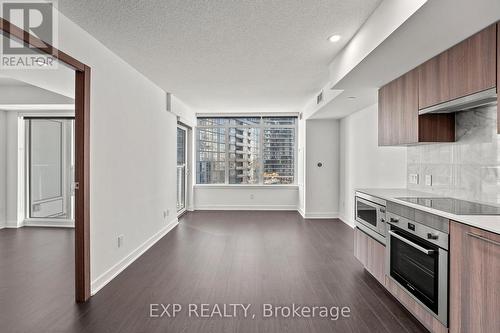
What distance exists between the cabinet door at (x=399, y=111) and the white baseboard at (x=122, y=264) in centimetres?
348

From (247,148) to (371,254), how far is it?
196 inches

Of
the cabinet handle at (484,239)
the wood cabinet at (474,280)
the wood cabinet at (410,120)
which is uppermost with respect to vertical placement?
the wood cabinet at (410,120)

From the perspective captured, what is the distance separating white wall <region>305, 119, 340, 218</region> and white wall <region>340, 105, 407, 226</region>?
0.18 meters

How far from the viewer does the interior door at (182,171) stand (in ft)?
21.5

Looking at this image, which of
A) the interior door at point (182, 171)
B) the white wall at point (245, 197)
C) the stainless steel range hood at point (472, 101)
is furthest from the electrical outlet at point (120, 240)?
the white wall at point (245, 197)

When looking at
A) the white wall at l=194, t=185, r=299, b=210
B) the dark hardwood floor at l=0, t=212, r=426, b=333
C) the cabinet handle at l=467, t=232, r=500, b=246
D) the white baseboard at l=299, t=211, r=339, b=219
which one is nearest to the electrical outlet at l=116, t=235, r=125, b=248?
the dark hardwood floor at l=0, t=212, r=426, b=333

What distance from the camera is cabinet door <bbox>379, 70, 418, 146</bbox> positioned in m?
2.68

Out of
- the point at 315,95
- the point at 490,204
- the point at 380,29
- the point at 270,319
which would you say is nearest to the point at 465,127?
the point at 490,204

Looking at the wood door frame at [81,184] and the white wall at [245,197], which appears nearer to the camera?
the wood door frame at [81,184]

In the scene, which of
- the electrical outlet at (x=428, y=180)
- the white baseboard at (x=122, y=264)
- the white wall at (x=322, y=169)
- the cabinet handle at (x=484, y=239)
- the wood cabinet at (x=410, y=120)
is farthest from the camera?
the white wall at (x=322, y=169)

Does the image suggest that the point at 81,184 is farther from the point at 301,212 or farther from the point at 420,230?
the point at 301,212
